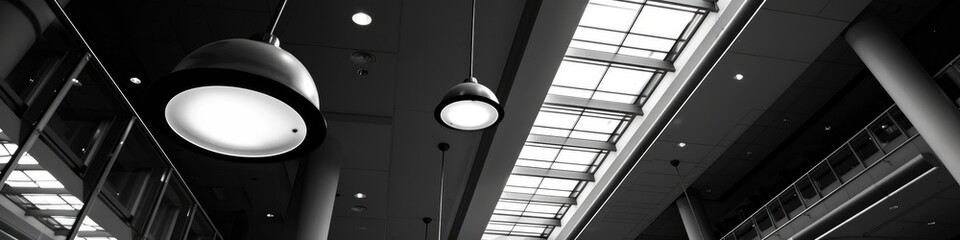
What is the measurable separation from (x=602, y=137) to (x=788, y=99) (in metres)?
4.46

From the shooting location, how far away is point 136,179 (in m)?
6.20

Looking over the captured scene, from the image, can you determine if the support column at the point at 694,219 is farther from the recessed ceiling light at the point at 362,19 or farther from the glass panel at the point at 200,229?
the glass panel at the point at 200,229

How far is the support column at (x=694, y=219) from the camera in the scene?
1573 cm

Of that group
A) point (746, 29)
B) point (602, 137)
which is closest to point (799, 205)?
point (602, 137)

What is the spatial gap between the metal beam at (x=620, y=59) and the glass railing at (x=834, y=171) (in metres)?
4.45

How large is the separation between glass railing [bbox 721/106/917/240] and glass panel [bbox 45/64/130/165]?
504 inches

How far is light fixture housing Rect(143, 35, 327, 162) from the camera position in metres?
1.76

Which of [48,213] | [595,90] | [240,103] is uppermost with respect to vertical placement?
[595,90]

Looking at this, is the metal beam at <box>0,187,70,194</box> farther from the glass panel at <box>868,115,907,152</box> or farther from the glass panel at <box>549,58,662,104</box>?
the glass panel at <box>868,115,907,152</box>

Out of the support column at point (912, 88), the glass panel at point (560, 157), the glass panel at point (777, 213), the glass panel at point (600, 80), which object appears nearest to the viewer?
the support column at point (912, 88)

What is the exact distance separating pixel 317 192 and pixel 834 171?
11443 mm

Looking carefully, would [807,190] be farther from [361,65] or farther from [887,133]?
[361,65]

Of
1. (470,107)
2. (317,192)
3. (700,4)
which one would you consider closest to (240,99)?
(470,107)

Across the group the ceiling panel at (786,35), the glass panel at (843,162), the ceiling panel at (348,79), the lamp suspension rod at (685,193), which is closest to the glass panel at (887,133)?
the glass panel at (843,162)
